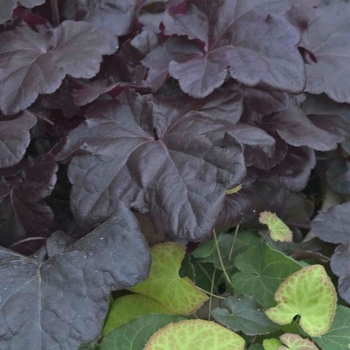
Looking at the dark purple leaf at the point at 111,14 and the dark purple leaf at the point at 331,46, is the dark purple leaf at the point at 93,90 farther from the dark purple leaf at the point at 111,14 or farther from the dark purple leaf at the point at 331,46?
the dark purple leaf at the point at 331,46

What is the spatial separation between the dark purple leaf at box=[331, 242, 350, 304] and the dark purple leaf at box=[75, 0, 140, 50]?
53cm

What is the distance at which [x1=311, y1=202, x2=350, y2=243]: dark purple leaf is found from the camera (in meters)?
0.88

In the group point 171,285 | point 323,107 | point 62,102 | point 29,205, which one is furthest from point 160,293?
point 323,107

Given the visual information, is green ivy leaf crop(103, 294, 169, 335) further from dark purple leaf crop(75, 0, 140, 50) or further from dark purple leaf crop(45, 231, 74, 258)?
dark purple leaf crop(75, 0, 140, 50)

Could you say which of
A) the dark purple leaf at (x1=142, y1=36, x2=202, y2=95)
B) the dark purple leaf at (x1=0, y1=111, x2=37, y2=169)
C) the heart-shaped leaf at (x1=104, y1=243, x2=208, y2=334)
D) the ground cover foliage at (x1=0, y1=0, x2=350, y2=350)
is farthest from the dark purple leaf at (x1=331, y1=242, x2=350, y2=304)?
the dark purple leaf at (x1=0, y1=111, x2=37, y2=169)

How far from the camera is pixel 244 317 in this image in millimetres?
762

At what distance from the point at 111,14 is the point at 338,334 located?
662 mm

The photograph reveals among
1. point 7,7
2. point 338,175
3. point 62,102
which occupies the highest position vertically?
point 7,7

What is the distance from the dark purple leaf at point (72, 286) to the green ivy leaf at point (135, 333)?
95mm

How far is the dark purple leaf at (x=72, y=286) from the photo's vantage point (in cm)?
65

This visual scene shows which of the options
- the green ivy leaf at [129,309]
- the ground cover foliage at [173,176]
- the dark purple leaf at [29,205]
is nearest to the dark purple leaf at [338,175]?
the ground cover foliage at [173,176]

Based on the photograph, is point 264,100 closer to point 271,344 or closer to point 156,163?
point 156,163

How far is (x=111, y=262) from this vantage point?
0.68 meters

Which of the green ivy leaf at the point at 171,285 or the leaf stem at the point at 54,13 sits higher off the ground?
the leaf stem at the point at 54,13
